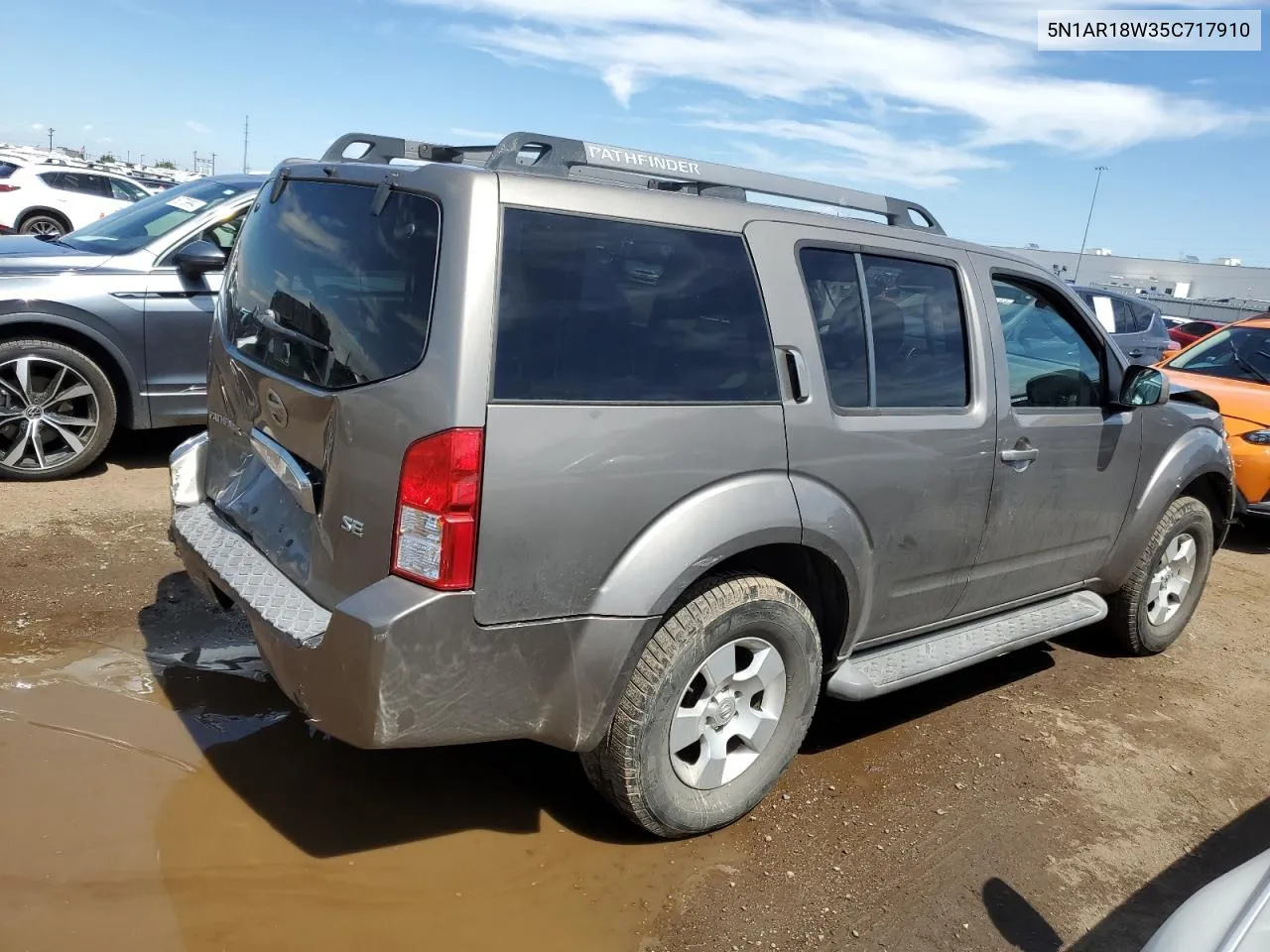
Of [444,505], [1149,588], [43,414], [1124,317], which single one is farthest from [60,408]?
[1124,317]

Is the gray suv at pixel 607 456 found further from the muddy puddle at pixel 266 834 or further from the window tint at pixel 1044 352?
the muddy puddle at pixel 266 834

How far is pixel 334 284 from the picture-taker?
288cm

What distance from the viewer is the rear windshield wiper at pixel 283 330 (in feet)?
9.44

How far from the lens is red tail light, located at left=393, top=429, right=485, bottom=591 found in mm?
2480

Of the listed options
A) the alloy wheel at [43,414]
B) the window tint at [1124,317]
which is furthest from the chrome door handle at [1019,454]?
the window tint at [1124,317]

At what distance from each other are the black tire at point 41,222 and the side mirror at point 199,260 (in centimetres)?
1385

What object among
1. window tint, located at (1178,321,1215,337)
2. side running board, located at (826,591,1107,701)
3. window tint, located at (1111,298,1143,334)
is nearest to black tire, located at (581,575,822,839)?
side running board, located at (826,591,1107,701)

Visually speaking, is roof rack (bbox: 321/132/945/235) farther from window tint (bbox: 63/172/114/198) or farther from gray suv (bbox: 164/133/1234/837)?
window tint (bbox: 63/172/114/198)

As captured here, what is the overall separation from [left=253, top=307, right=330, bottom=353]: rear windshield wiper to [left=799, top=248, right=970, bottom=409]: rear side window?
151cm

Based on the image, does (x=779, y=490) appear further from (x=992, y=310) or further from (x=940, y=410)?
(x=992, y=310)

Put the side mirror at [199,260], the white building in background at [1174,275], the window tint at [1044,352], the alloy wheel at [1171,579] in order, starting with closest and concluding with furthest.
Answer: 1. the window tint at [1044,352]
2. the alloy wheel at [1171,579]
3. the side mirror at [199,260]
4. the white building in background at [1174,275]

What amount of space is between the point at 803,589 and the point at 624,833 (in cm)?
97

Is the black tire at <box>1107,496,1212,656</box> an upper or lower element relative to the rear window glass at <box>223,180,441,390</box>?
lower

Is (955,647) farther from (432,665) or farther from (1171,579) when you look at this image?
(432,665)
